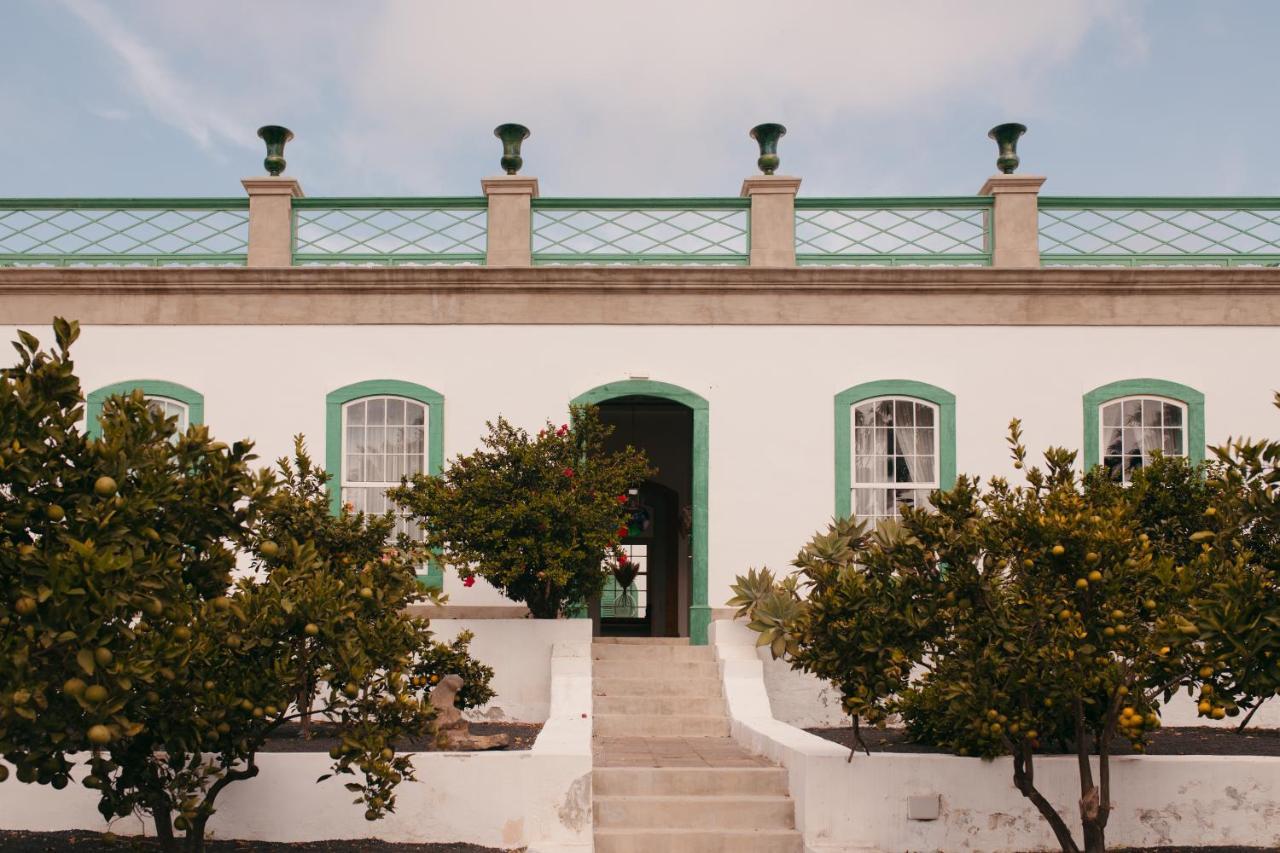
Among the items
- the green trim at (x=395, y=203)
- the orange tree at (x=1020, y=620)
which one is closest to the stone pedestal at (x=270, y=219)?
the green trim at (x=395, y=203)

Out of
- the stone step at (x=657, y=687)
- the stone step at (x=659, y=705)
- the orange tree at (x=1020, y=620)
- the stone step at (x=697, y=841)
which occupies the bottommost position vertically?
the stone step at (x=697, y=841)

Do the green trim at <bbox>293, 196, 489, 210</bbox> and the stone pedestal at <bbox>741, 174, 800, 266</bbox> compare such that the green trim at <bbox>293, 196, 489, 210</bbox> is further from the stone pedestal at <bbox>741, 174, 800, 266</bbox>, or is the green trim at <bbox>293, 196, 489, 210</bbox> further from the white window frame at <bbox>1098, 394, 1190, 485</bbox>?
the white window frame at <bbox>1098, 394, 1190, 485</bbox>

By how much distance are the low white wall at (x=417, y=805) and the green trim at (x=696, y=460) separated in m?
4.62

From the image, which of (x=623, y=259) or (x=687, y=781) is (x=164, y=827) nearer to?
(x=687, y=781)

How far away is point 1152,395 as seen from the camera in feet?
42.6

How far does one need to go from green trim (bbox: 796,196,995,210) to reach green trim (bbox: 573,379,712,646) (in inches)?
95.2

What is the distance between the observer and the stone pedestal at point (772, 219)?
13.1 m

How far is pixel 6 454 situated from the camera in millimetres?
5227

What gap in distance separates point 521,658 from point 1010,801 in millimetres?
4856

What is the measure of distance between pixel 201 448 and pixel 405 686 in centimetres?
170

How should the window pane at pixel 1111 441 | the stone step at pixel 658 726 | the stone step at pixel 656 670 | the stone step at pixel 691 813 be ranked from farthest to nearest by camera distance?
the window pane at pixel 1111 441
the stone step at pixel 656 670
the stone step at pixel 658 726
the stone step at pixel 691 813

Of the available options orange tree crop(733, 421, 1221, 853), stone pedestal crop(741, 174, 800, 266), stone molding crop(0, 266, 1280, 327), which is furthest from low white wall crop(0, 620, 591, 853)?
stone pedestal crop(741, 174, 800, 266)

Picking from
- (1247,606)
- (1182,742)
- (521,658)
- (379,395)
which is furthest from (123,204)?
(1247,606)

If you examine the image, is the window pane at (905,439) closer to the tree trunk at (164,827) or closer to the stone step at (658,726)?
the stone step at (658,726)
